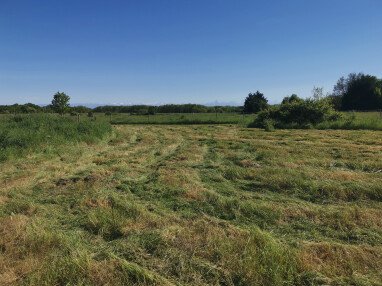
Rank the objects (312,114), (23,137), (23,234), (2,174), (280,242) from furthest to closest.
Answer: (312,114) < (23,137) < (2,174) < (23,234) < (280,242)

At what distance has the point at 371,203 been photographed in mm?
7656

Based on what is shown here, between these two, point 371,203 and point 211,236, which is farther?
point 371,203

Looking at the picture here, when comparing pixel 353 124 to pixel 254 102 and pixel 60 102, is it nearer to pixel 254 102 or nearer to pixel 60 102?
pixel 254 102

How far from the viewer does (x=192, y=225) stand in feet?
20.8

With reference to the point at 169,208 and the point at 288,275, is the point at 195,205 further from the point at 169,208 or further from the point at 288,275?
the point at 288,275

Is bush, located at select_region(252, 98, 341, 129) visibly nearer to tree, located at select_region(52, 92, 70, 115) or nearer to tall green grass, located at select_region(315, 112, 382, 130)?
tall green grass, located at select_region(315, 112, 382, 130)

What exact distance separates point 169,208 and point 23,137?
32.0ft

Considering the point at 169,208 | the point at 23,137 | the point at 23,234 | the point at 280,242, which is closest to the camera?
the point at 280,242

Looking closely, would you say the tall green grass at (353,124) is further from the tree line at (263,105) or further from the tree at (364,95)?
the tree at (364,95)

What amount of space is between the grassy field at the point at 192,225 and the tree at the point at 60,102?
39454 millimetres

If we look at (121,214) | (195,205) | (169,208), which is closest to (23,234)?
(121,214)

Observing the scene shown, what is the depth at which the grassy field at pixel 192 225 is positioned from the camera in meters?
4.73

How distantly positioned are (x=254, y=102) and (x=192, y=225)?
52.8 m

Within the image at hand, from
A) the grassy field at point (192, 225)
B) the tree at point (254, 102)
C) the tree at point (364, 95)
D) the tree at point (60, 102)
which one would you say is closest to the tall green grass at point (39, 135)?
the grassy field at point (192, 225)
